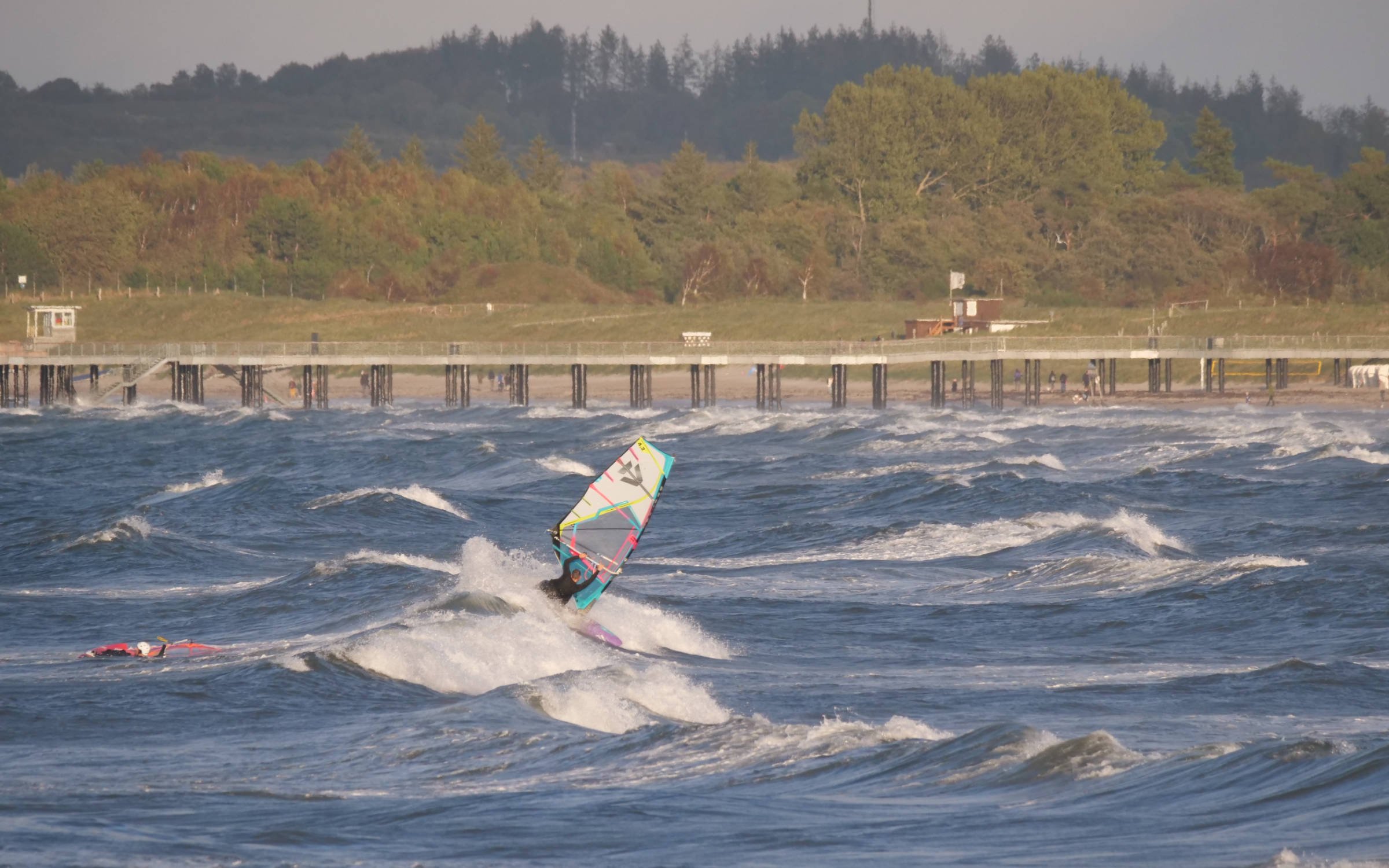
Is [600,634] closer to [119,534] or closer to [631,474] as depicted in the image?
[631,474]

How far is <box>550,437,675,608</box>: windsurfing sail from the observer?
25.6 meters

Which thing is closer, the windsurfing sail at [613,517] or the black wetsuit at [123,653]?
the black wetsuit at [123,653]

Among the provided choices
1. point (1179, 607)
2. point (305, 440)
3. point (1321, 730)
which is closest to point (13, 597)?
point (1179, 607)

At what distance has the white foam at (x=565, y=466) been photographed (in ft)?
168

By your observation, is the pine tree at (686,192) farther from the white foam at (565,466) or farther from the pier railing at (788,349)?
the white foam at (565,466)

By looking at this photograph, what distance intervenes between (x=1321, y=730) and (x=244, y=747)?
434 inches

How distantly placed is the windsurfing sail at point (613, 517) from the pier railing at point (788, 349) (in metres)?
48.8

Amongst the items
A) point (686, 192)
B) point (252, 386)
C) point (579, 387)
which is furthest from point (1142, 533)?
point (686, 192)

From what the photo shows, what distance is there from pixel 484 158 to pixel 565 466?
5523 inches

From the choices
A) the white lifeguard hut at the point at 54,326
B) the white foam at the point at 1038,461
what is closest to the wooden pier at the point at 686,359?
the white lifeguard hut at the point at 54,326

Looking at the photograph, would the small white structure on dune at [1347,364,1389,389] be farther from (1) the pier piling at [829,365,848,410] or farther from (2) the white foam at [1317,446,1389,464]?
(2) the white foam at [1317,446,1389,464]

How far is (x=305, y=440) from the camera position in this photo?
2527 inches

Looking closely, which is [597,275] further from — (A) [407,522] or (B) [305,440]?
(A) [407,522]

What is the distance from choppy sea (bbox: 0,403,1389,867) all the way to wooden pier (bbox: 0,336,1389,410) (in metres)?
27.1
